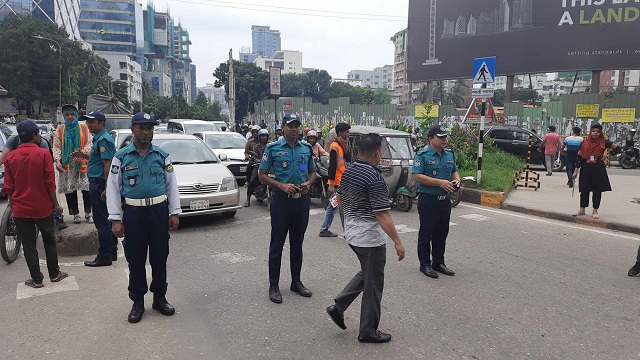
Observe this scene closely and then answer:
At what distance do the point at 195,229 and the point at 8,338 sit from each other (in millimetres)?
4141

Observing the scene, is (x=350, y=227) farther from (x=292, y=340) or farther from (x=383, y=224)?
(x=292, y=340)

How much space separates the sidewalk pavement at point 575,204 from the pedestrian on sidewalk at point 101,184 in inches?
306

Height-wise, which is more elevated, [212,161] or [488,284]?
[212,161]

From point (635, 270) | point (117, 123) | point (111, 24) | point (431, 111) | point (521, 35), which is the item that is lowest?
point (635, 270)

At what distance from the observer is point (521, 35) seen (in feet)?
94.5

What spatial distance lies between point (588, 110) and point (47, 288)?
22.5 metres

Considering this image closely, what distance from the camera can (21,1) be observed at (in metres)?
85.6

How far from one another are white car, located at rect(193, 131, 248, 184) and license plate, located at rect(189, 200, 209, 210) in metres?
4.60

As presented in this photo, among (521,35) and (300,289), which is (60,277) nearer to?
(300,289)

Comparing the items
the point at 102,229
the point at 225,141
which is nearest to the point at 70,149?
the point at 102,229

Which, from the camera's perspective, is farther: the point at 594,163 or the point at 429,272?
the point at 594,163

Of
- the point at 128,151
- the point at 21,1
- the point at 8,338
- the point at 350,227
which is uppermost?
the point at 21,1

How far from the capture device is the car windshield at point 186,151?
8.92m

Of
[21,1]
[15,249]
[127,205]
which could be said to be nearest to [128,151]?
[127,205]
